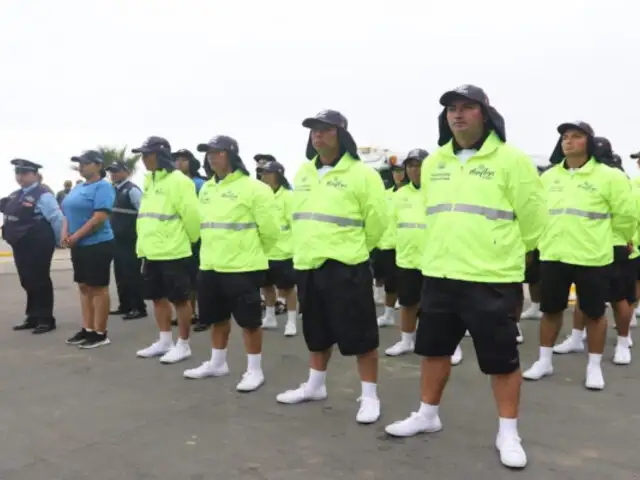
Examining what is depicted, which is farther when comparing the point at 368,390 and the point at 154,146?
the point at 154,146

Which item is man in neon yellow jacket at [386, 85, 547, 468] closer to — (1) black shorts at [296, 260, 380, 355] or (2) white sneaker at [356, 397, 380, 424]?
(1) black shorts at [296, 260, 380, 355]

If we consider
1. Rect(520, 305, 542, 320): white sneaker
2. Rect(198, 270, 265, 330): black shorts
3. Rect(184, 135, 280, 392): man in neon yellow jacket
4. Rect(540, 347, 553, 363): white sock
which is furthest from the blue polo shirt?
Rect(520, 305, 542, 320): white sneaker

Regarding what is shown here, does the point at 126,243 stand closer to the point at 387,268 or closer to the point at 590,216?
the point at 387,268

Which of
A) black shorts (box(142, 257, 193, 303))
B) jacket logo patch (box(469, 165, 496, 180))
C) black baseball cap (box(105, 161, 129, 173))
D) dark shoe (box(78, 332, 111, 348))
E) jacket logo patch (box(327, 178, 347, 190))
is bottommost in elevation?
dark shoe (box(78, 332, 111, 348))

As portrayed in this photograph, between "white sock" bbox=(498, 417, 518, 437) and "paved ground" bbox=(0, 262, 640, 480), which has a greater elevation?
"white sock" bbox=(498, 417, 518, 437)

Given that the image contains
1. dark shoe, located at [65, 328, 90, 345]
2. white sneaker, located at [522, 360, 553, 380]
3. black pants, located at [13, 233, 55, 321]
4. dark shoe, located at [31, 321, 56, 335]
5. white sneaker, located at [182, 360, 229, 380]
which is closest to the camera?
white sneaker, located at [522, 360, 553, 380]

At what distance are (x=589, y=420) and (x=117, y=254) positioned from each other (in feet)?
20.1

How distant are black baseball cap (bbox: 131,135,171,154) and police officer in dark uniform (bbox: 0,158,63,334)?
218cm

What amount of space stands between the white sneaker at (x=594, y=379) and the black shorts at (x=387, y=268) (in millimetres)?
2691

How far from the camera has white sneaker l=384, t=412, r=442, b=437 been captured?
3.90 m

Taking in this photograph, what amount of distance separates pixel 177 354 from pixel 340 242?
2544 mm

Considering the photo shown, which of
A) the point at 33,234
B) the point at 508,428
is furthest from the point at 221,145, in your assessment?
the point at 33,234

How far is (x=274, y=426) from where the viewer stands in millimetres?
4148

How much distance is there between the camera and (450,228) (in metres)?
3.57
